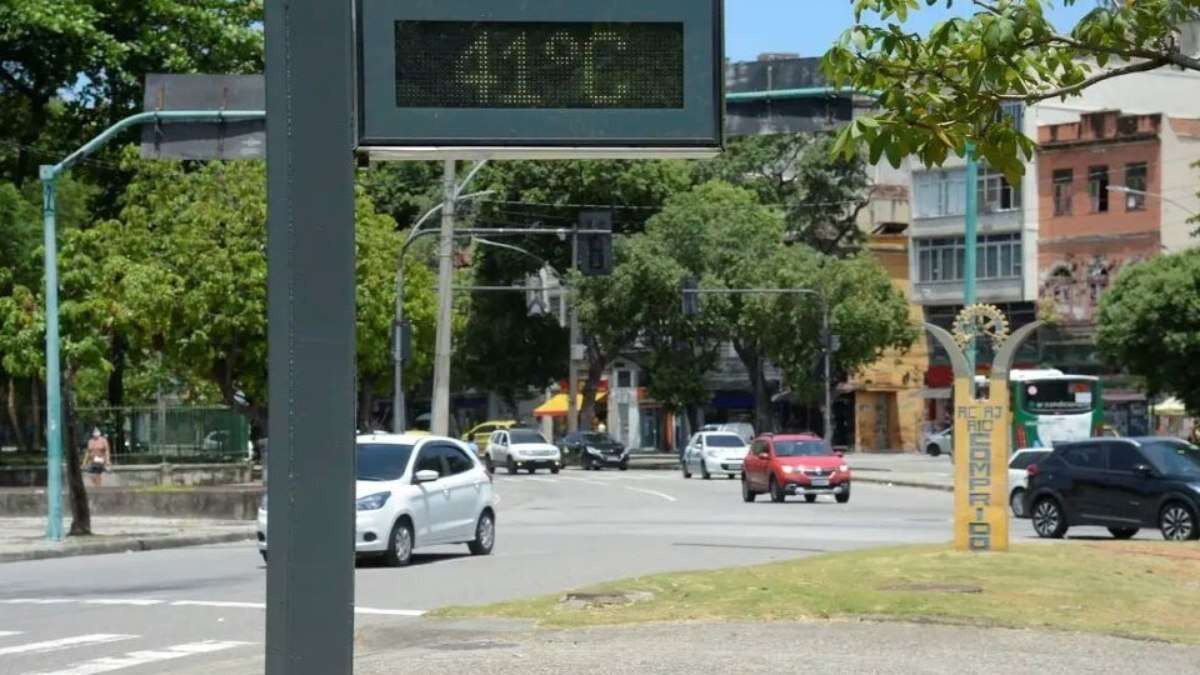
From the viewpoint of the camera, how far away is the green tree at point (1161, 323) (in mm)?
56906

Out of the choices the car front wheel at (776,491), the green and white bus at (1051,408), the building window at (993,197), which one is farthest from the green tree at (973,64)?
the building window at (993,197)

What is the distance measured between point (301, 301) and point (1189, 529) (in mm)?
25084

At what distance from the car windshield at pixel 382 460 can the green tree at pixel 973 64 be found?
51.5 feet

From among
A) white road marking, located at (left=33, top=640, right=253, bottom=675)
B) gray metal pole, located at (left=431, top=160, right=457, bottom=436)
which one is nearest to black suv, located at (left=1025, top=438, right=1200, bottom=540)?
white road marking, located at (left=33, top=640, right=253, bottom=675)

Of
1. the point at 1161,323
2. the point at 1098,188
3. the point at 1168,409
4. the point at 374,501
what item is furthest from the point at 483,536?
the point at 1098,188

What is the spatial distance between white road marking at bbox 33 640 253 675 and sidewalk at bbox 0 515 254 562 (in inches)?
510

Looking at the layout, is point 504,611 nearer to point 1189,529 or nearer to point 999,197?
point 1189,529

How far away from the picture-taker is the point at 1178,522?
2906 centimetres

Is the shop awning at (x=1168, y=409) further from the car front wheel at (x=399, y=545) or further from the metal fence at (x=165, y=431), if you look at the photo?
the car front wheel at (x=399, y=545)

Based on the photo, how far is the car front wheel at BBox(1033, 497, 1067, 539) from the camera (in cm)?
3086

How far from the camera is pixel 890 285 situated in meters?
75.8

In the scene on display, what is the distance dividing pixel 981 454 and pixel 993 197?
58.1 meters

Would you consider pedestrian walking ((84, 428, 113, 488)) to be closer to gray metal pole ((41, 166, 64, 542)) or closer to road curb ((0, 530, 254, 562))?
road curb ((0, 530, 254, 562))

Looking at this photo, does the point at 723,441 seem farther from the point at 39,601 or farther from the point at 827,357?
the point at 39,601
